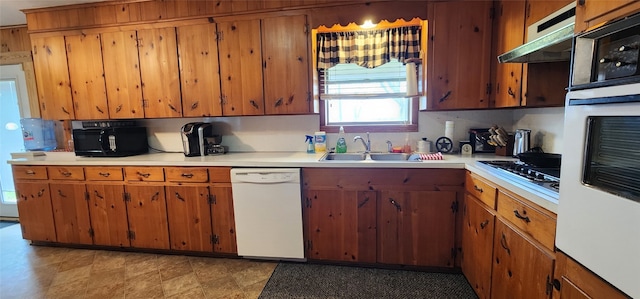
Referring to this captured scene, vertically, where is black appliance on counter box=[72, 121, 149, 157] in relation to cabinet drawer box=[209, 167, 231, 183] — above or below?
above

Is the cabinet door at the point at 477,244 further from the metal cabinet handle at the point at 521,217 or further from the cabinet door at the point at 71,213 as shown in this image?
the cabinet door at the point at 71,213

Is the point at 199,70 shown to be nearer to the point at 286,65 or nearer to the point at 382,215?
the point at 286,65

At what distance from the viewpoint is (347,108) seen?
2.82 meters

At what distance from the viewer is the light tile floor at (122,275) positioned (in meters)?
2.08

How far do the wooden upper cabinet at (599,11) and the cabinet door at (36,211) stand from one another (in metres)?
4.07

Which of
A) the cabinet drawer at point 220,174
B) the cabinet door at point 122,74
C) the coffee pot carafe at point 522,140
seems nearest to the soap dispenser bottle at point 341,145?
the cabinet drawer at point 220,174

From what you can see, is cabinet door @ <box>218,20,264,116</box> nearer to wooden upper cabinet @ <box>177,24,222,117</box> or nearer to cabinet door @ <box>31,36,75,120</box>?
wooden upper cabinet @ <box>177,24,222,117</box>

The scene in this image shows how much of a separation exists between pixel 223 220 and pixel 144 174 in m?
0.84

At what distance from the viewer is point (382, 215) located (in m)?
2.19

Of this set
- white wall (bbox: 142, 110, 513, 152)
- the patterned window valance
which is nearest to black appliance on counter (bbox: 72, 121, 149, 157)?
white wall (bbox: 142, 110, 513, 152)

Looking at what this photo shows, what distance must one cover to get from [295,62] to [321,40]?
35cm

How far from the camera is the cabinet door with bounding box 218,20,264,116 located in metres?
2.48

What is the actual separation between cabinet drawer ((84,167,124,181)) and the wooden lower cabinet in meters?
1.75

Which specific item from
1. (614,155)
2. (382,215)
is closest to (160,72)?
(382,215)
